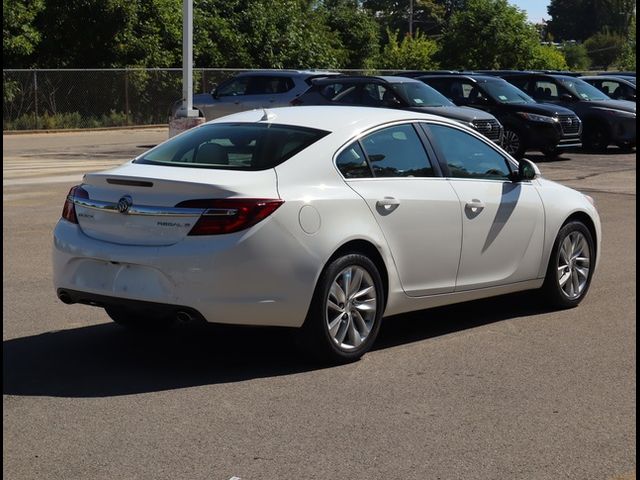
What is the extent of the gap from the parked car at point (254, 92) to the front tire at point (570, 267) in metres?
17.6

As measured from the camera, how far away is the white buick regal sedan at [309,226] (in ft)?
21.9

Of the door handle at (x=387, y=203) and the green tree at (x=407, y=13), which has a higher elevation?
the door handle at (x=387, y=203)

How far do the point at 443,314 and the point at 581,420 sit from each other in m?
2.92

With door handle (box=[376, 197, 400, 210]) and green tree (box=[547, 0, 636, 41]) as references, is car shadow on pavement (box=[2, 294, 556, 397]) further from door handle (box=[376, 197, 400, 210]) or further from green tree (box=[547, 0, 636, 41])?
green tree (box=[547, 0, 636, 41])

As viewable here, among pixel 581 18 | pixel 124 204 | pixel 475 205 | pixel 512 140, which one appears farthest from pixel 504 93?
pixel 581 18

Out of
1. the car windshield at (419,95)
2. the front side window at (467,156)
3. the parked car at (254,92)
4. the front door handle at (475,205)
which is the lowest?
the parked car at (254,92)

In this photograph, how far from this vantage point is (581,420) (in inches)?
239

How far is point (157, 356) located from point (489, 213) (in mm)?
2564

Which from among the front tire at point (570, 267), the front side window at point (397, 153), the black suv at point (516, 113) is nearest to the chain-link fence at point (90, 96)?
the black suv at point (516, 113)

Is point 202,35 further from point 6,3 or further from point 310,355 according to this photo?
point 310,355

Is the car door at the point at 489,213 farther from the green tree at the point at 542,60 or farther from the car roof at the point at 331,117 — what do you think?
the green tree at the point at 542,60

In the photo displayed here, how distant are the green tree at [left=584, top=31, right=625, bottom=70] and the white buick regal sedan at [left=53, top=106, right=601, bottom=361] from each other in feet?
296

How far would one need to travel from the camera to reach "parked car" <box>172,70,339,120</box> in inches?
1045

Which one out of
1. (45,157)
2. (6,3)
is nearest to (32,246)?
(45,157)
